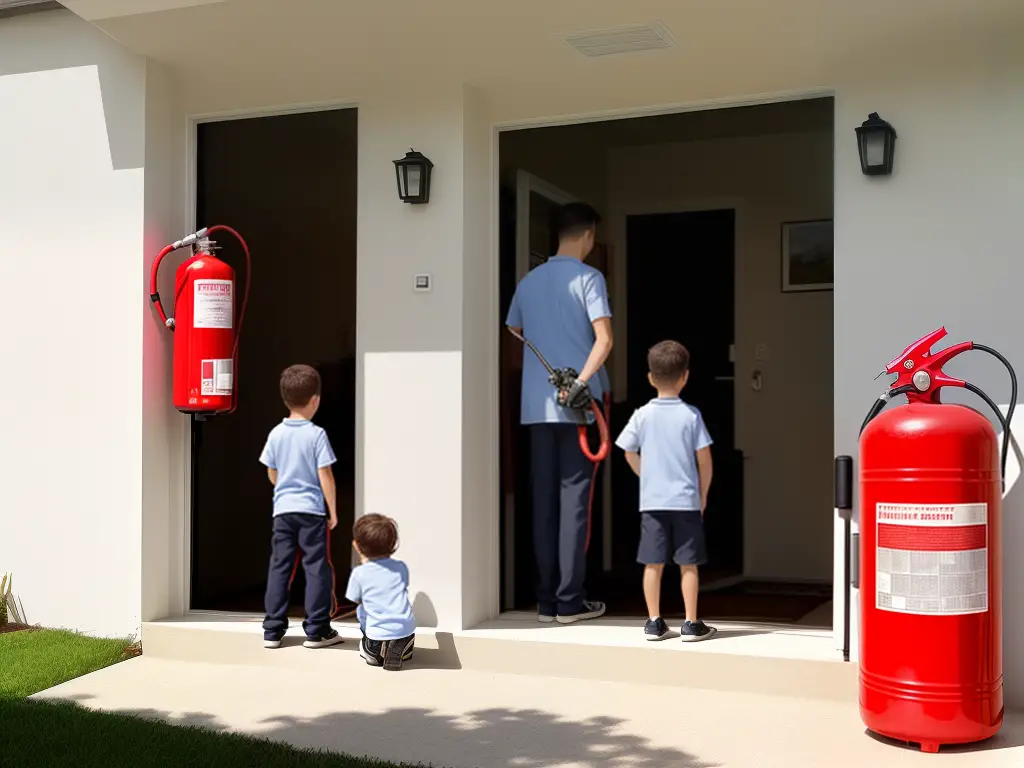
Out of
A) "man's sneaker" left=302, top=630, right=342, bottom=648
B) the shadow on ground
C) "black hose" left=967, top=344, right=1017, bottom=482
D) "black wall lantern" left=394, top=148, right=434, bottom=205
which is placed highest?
"black wall lantern" left=394, top=148, right=434, bottom=205

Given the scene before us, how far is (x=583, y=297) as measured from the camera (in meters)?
4.87

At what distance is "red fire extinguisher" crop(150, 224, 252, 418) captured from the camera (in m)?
4.78

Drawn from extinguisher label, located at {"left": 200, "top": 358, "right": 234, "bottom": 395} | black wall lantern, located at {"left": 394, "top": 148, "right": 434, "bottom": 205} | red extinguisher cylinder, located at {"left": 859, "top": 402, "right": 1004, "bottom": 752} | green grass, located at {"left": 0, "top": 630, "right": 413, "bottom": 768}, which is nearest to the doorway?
black wall lantern, located at {"left": 394, "top": 148, "right": 434, "bottom": 205}

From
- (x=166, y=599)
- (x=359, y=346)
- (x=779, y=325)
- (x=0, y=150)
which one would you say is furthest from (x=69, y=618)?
(x=779, y=325)

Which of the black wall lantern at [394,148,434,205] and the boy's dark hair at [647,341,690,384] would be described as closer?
the boy's dark hair at [647,341,690,384]

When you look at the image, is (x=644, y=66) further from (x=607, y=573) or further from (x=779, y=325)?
(x=607, y=573)

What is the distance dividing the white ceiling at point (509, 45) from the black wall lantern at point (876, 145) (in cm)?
32

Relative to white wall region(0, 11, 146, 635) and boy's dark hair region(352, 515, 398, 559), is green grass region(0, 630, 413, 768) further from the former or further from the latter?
boy's dark hair region(352, 515, 398, 559)

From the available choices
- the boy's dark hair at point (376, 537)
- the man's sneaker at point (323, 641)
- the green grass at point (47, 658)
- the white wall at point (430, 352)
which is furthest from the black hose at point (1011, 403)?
the green grass at point (47, 658)

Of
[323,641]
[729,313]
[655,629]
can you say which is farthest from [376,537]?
[729,313]

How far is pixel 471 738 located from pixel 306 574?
1.24 m

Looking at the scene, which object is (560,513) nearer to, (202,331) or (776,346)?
(202,331)

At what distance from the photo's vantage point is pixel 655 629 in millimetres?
4383

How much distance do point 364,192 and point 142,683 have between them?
2.18m
